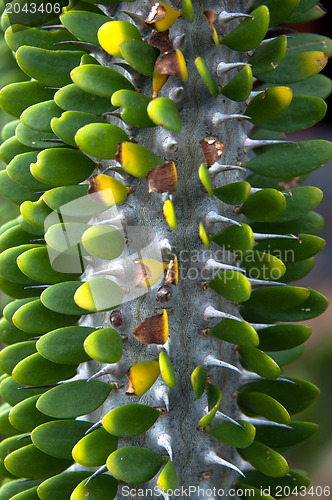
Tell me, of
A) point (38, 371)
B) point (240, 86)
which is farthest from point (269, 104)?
point (38, 371)

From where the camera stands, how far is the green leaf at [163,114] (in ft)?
0.98

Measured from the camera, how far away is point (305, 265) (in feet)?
1.43

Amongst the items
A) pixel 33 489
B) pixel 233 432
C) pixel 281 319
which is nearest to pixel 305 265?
pixel 281 319

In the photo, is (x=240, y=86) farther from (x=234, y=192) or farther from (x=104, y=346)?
(x=104, y=346)

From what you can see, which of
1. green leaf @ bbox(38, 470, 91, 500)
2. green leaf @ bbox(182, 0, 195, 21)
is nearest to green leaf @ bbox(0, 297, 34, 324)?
green leaf @ bbox(38, 470, 91, 500)

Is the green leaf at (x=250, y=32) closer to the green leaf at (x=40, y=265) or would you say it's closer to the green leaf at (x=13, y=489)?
the green leaf at (x=40, y=265)

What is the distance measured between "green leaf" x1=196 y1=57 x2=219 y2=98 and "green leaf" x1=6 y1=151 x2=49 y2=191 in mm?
131

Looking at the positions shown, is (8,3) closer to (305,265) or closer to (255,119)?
(255,119)

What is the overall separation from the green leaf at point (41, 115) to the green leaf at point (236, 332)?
173 mm

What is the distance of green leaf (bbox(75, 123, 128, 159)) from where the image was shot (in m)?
0.32

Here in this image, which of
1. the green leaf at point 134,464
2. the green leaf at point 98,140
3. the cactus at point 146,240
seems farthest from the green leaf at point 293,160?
the green leaf at point 134,464

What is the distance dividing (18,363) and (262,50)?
0.90 feet

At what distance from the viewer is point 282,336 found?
39 centimetres

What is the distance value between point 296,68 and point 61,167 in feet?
0.60
